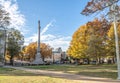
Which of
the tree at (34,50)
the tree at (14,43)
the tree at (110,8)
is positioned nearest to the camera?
the tree at (110,8)

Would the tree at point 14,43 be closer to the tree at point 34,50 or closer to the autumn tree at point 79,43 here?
the tree at point 34,50

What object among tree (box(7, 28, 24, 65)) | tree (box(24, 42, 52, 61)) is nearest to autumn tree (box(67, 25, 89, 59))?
tree (box(7, 28, 24, 65))

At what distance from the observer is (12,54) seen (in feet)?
270

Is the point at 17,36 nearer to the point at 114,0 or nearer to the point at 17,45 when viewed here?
the point at 17,45

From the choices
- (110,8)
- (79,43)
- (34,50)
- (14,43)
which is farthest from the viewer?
(34,50)

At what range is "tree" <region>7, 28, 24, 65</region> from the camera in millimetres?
81812

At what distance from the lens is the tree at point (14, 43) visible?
8181cm

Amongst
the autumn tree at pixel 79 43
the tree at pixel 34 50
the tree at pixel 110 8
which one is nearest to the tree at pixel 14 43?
the tree at pixel 34 50

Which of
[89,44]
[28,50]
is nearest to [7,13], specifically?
[89,44]

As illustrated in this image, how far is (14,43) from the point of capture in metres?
82.6

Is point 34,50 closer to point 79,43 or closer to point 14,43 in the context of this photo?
point 14,43

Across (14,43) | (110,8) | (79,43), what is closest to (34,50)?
(14,43)

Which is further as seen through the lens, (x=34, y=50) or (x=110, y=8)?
(x=34, y=50)

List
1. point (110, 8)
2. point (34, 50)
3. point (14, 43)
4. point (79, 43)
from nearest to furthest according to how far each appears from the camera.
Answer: point (110, 8)
point (79, 43)
point (14, 43)
point (34, 50)
